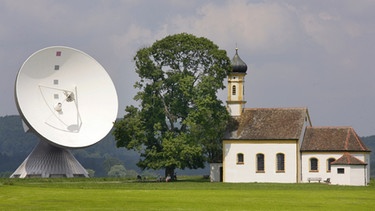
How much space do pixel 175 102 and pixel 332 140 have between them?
17.8m

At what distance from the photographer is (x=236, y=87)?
107 meters

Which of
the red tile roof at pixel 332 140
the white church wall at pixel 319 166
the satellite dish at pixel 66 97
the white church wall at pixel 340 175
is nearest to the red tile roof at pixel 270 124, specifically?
the red tile roof at pixel 332 140

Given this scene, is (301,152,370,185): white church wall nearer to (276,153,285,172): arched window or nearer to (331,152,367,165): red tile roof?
(331,152,367,165): red tile roof

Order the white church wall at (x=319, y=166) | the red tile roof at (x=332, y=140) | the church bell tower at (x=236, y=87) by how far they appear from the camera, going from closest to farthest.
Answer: the red tile roof at (x=332, y=140) < the white church wall at (x=319, y=166) < the church bell tower at (x=236, y=87)

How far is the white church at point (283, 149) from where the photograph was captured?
99806 millimetres

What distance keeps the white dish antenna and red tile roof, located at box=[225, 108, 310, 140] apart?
1478 centimetres

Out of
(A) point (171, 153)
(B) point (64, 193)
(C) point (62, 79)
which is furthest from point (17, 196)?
(C) point (62, 79)

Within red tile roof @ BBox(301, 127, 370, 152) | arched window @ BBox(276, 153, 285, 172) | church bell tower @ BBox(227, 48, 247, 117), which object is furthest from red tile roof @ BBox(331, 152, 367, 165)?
church bell tower @ BBox(227, 48, 247, 117)

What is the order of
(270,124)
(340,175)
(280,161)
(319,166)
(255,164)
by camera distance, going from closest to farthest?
1. (340,175)
2. (319,166)
3. (280,161)
4. (255,164)
5. (270,124)

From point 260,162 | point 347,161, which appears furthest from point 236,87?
point 347,161

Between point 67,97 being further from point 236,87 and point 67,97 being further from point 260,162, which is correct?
point 260,162

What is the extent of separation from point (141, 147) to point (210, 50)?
13242mm

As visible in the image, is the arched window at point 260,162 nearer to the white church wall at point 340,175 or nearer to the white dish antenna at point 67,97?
the white church wall at point 340,175

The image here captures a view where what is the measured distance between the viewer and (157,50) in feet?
333
